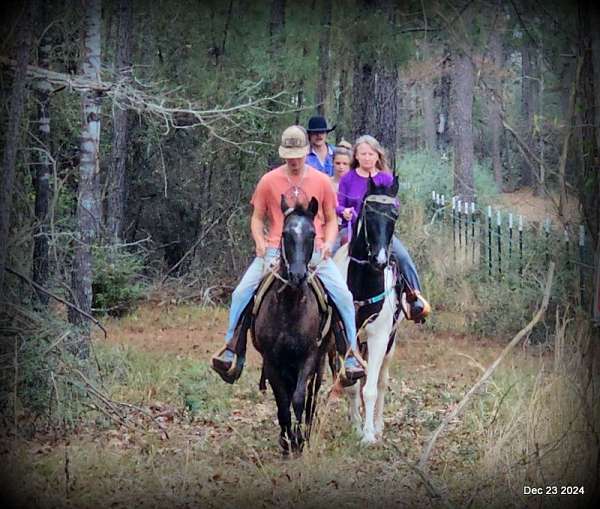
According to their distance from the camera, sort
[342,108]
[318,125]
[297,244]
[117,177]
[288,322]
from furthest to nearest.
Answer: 1. [342,108]
2. [117,177]
3. [318,125]
4. [288,322]
5. [297,244]

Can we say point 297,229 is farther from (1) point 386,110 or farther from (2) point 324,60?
(2) point 324,60

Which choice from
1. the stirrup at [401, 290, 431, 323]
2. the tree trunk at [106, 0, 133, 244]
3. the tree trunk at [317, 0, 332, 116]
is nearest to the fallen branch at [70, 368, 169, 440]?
the stirrup at [401, 290, 431, 323]

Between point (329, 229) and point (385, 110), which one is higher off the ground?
point (385, 110)

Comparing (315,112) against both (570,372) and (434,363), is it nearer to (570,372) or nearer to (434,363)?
(434,363)

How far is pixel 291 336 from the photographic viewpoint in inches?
341

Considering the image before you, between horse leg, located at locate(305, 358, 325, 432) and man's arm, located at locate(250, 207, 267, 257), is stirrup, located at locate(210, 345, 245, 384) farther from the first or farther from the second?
man's arm, located at locate(250, 207, 267, 257)

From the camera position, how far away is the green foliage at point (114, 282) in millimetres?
13547

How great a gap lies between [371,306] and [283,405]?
53.6 inches

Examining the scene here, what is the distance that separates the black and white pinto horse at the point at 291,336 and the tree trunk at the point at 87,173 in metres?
2.62

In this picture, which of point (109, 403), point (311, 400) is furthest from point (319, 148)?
point (109, 403)

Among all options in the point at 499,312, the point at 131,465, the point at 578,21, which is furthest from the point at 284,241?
the point at 499,312

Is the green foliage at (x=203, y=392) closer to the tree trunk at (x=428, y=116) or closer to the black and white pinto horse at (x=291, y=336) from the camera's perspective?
the black and white pinto horse at (x=291, y=336)

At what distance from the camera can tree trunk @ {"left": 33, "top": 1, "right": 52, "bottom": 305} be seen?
9.61 meters

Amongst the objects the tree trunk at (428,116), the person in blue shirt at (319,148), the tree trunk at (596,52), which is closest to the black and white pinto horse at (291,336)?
the tree trunk at (596,52)
